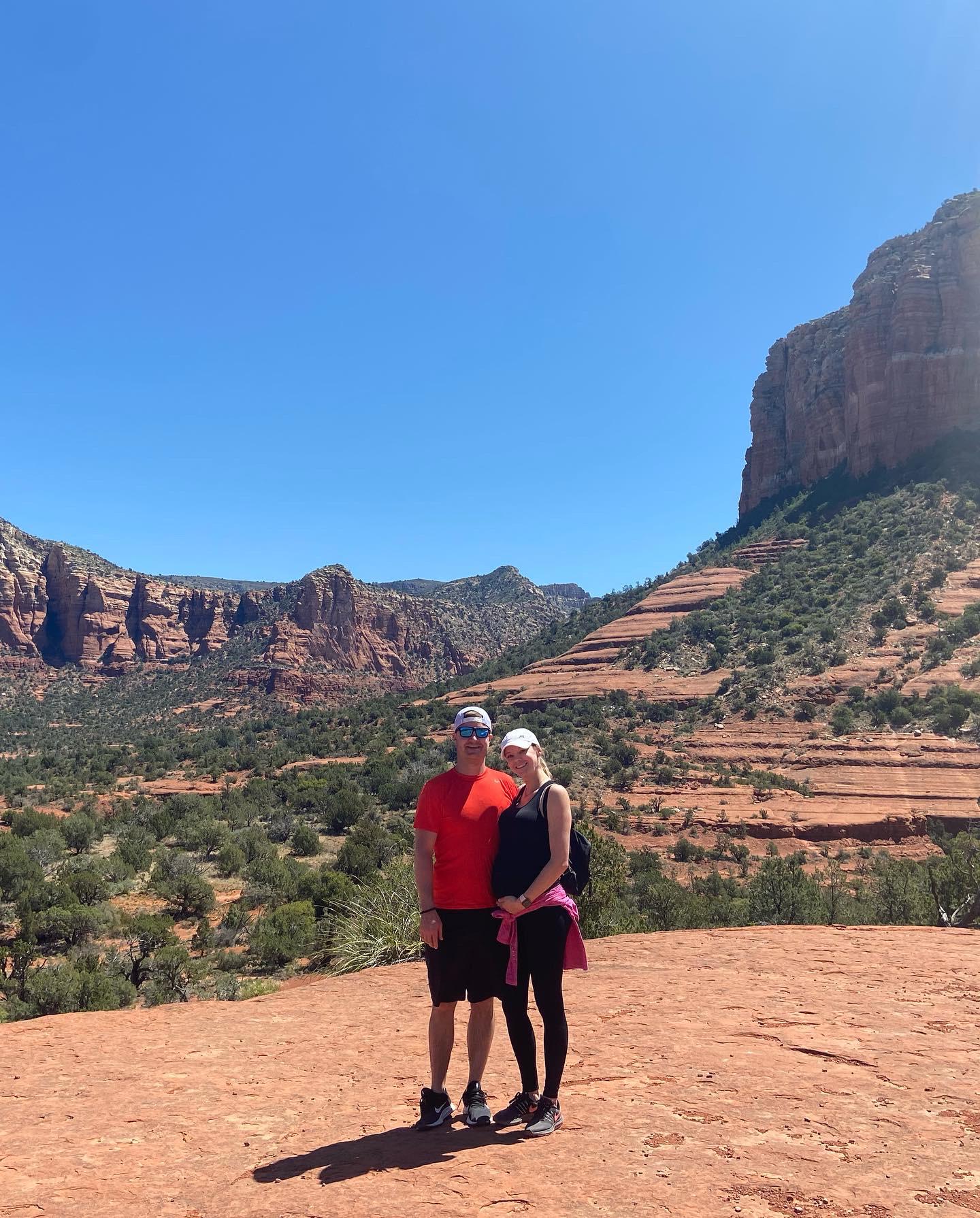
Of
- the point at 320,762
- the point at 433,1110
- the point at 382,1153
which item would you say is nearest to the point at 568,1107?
the point at 433,1110

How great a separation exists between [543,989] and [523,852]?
0.69 metres

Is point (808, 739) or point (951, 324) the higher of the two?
point (951, 324)

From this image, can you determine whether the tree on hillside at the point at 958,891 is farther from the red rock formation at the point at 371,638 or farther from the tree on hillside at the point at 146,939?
the red rock formation at the point at 371,638

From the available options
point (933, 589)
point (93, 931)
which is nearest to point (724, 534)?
point (933, 589)

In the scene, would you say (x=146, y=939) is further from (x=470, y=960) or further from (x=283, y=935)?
(x=470, y=960)

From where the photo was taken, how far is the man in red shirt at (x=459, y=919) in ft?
12.0

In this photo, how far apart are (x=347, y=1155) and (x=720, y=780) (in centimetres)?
2803

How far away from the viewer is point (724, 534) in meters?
72.1

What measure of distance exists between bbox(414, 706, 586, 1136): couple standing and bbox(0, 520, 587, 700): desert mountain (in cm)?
7861

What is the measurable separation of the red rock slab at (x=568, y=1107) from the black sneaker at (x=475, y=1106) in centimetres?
6

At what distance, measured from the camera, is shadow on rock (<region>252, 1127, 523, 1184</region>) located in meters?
3.26

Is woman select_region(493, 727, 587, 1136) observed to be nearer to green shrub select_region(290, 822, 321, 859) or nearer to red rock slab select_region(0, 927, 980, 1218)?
red rock slab select_region(0, 927, 980, 1218)

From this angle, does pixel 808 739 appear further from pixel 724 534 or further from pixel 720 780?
pixel 724 534

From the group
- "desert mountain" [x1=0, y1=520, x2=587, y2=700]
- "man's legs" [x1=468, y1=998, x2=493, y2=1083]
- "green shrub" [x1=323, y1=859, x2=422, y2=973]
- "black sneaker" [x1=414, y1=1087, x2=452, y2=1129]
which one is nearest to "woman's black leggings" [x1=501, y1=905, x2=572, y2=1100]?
"man's legs" [x1=468, y1=998, x2=493, y2=1083]
